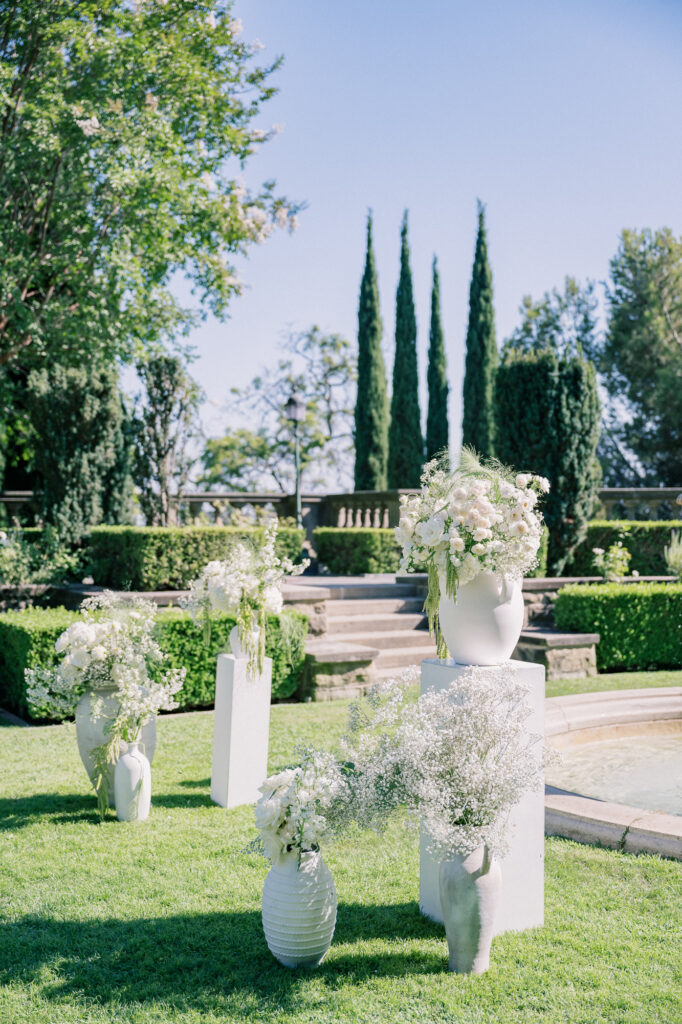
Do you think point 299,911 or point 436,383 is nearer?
point 299,911

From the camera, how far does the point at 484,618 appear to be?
3.31 metres

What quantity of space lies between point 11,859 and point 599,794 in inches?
140

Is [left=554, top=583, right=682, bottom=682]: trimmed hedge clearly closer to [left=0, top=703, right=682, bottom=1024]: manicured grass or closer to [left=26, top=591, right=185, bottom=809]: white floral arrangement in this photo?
[left=0, top=703, right=682, bottom=1024]: manicured grass

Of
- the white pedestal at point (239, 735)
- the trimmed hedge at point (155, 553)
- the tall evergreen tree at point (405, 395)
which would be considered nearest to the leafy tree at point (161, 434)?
the trimmed hedge at point (155, 553)

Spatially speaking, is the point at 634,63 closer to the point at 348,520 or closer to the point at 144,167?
the point at 144,167

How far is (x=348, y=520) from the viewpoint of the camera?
1636 centimetres

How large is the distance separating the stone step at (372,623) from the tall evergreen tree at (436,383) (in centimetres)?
1549

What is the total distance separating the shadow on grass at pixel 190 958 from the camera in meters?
2.89

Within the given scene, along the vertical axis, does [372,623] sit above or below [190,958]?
above

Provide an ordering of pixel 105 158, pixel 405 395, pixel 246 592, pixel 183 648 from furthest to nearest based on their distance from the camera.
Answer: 1. pixel 405 395
2. pixel 105 158
3. pixel 183 648
4. pixel 246 592

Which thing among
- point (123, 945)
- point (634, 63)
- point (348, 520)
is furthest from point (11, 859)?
point (348, 520)

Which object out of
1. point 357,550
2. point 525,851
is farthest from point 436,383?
point 525,851

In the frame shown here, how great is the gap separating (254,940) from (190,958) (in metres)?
0.28

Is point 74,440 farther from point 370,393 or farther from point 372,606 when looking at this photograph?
point 370,393
